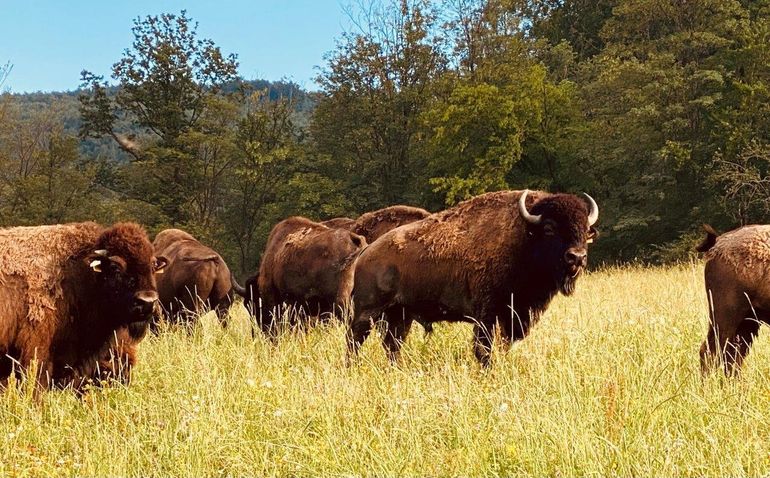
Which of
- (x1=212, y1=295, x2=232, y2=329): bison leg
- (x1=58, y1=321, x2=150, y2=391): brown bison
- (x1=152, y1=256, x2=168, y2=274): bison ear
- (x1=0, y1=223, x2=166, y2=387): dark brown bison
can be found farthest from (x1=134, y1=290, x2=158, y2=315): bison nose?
(x1=212, y1=295, x2=232, y2=329): bison leg

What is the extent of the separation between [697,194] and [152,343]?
2865 cm

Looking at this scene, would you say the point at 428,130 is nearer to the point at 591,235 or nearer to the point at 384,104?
the point at 384,104

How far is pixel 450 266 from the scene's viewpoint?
688cm

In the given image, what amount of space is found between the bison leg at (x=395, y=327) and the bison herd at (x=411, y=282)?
2cm

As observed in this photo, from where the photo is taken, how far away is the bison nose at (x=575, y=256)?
20.0ft

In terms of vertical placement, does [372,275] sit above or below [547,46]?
below

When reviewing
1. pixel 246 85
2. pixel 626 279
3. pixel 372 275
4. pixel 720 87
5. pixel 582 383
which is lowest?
pixel 626 279

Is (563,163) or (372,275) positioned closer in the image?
(372,275)

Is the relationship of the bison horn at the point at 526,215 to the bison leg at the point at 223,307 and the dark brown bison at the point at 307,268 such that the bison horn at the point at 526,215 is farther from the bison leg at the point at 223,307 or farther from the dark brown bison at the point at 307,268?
the bison leg at the point at 223,307

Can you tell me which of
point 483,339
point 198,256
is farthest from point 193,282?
point 483,339

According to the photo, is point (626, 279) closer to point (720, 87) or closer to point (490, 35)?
point (720, 87)

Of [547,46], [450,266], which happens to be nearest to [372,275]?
[450,266]

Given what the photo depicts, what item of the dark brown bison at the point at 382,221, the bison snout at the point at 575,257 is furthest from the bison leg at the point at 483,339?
the dark brown bison at the point at 382,221

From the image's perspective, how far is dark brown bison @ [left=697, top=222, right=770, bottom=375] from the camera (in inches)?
208
